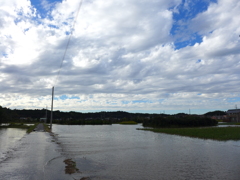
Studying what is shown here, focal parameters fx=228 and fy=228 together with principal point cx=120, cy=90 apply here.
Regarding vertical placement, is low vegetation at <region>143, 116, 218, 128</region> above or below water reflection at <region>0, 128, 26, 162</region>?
above

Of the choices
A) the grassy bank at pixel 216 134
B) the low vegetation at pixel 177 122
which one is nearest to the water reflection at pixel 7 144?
the grassy bank at pixel 216 134

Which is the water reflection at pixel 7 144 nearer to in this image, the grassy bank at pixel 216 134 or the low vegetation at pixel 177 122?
the grassy bank at pixel 216 134

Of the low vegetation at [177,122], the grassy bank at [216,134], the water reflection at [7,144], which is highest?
the low vegetation at [177,122]

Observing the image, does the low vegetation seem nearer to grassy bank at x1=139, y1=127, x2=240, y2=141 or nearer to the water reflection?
grassy bank at x1=139, y1=127, x2=240, y2=141

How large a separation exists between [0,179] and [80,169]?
11.0 ft

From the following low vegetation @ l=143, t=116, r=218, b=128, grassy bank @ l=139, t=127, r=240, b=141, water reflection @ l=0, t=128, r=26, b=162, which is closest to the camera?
water reflection @ l=0, t=128, r=26, b=162

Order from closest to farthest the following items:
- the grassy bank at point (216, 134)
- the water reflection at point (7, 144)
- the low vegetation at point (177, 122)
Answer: the water reflection at point (7, 144) → the grassy bank at point (216, 134) → the low vegetation at point (177, 122)

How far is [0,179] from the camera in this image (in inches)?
327

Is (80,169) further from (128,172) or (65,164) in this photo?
(128,172)

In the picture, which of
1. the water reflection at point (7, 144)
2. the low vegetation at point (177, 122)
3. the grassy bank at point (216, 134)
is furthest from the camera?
the low vegetation at point (177, 122)

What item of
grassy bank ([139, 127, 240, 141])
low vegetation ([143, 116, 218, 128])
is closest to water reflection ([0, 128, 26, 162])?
grassy bank ([139, 127, 240, 141])

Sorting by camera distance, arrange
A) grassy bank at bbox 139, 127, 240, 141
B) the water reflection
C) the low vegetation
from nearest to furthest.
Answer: the water reflection → grassy bank at bbox 139, 127, 240, 141 → the low vegetation

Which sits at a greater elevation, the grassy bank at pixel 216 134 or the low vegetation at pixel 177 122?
the low vegetation at pixel 177 122

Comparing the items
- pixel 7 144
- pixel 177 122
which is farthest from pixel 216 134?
pixel 177 122
